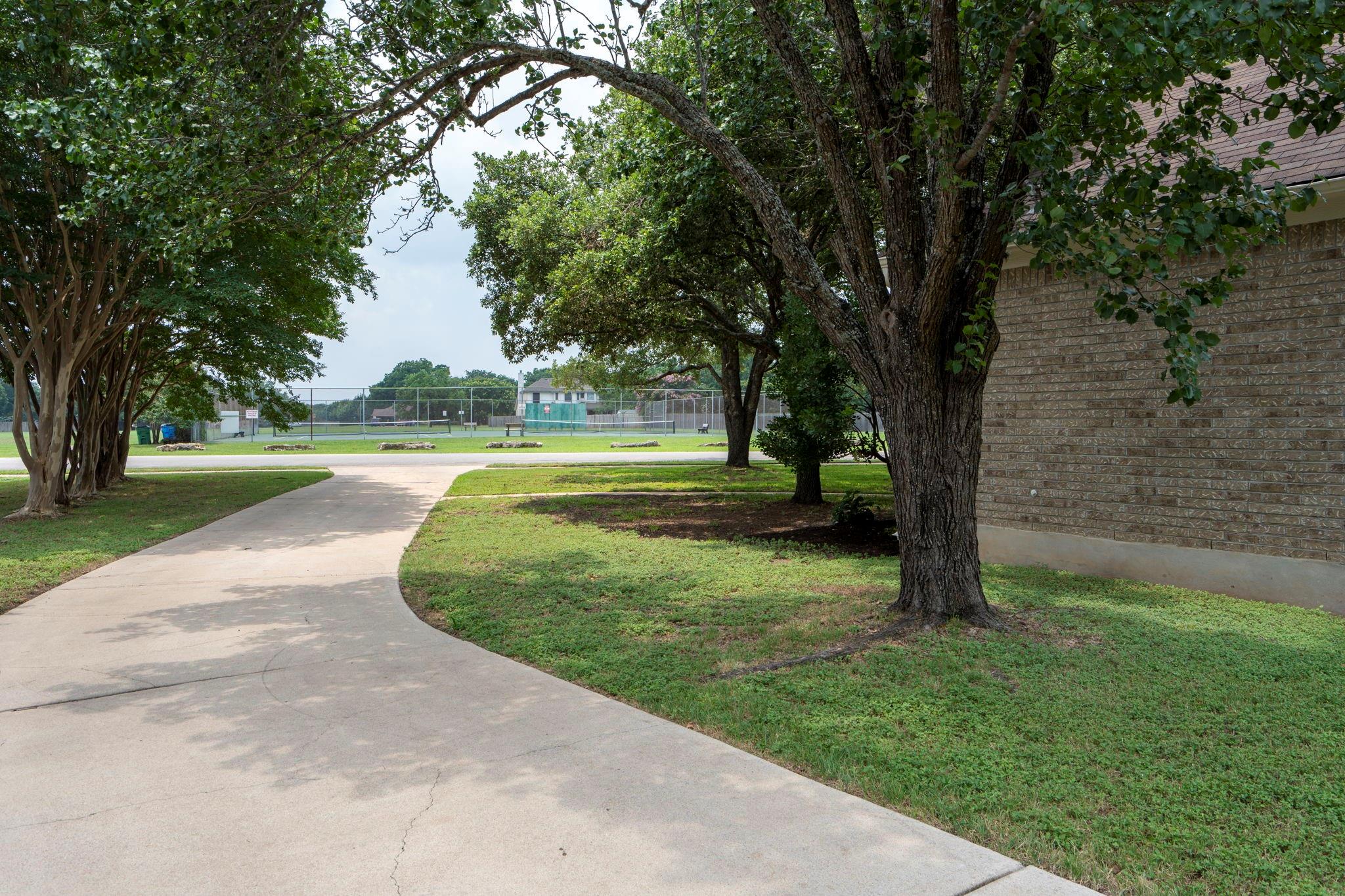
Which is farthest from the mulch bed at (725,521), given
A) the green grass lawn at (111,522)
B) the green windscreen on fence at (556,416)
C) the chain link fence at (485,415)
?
the green windscreen on fence at (556,416)

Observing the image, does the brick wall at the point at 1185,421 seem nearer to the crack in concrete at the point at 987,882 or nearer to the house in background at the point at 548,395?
the crack in concrete at the point at 987,882

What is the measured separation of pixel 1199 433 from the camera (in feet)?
25.9

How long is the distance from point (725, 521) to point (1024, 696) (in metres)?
8.56

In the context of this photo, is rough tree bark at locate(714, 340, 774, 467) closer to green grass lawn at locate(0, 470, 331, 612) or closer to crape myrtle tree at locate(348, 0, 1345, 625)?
green grass lawn at locate(0, 470, 331, 612)

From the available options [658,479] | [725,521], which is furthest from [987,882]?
[658,479]

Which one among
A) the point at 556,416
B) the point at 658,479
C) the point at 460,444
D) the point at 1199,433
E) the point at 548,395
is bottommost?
the point at 658,479

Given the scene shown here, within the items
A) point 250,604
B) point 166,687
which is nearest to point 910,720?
point 166,687

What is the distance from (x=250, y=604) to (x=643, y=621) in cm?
332

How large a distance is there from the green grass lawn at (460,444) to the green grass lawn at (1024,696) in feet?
79.2

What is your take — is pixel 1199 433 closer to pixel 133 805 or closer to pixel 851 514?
pixel 851 514

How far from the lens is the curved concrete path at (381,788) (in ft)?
9.89

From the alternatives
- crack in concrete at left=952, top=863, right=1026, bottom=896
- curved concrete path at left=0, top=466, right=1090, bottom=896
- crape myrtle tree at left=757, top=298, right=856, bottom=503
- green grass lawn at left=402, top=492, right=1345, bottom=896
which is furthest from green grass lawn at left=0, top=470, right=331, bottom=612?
crape myrtle tree at left=757, top=298, right=856, bottom=503

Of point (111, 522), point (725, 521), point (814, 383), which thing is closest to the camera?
point (814, 383)

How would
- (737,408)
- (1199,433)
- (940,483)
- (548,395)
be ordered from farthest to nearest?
1. (548,395)
2. (737,408)
3. (1199,433)
4. (940,483)
